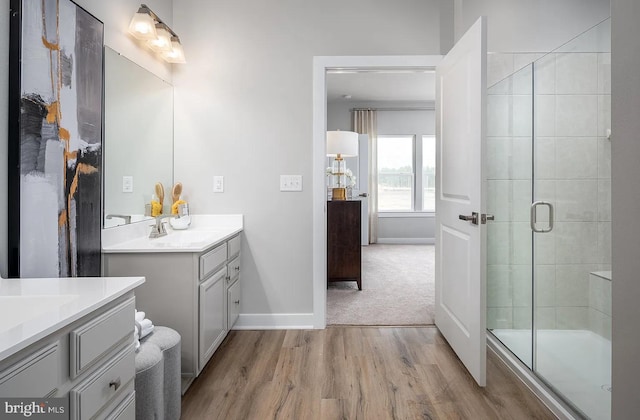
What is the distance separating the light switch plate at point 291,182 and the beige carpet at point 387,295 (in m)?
1.10

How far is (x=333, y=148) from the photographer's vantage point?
14.9 ft

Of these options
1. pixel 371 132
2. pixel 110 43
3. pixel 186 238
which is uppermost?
pixel 371 132

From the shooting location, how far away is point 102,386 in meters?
1.16

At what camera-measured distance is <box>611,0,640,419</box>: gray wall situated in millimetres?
1029

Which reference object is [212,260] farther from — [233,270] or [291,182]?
[291,182]

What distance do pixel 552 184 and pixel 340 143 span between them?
264cm

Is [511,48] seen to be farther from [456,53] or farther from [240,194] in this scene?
[240,194]

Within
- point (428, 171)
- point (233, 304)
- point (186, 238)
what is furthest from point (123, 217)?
point (428, 171)

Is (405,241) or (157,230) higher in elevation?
(157,230)

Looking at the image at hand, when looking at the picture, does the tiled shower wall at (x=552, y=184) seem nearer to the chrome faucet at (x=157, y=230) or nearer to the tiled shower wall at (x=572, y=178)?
the tiled shower wall at (x=572, y=178)

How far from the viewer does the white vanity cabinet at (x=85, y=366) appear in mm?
867

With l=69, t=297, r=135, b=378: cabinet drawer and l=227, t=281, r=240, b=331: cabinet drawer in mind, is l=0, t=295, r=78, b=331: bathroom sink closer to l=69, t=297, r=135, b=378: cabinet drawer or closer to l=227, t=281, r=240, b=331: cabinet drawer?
l=69, t=297, r=135, b=378: cabinet drawer

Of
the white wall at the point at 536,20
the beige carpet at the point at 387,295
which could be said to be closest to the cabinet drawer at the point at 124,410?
the beige carpet at the point at 387,295

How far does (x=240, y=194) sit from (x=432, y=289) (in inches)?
91.2
